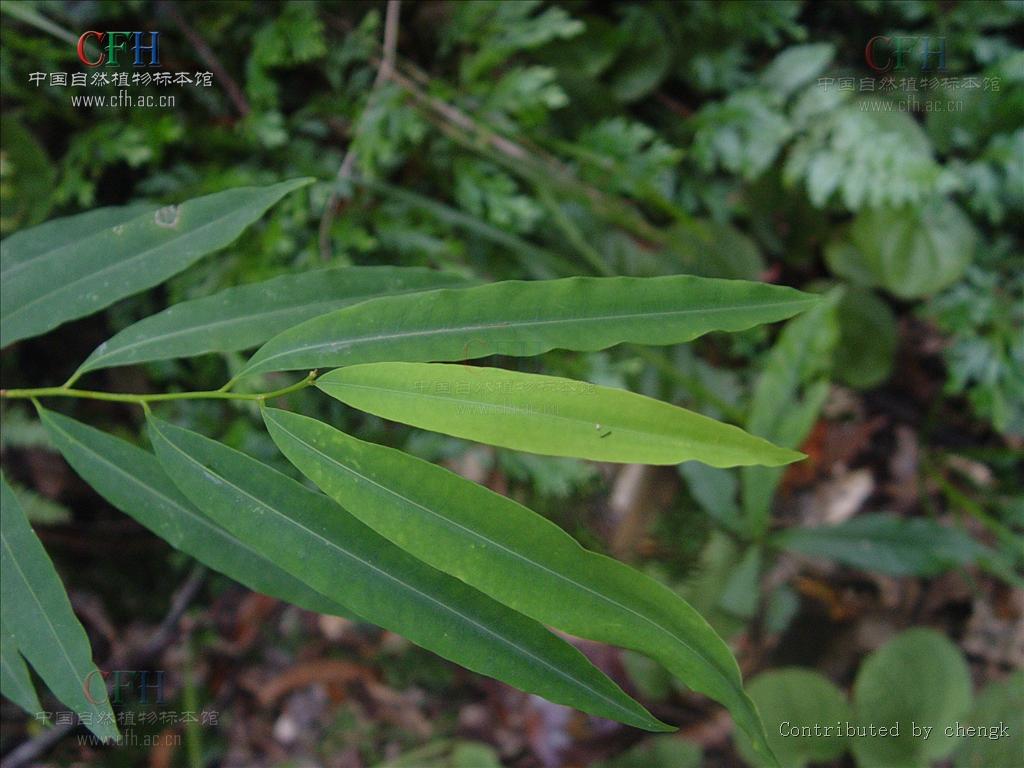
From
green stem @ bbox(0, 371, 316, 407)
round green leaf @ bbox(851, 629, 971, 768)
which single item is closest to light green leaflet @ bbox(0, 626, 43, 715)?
green stem @ bbox(0, 371, 316, 407)

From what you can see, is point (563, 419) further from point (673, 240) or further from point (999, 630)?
point (999, 630)

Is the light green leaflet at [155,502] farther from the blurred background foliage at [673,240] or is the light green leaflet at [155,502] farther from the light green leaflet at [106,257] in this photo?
the blurred background foliage at [673,240]

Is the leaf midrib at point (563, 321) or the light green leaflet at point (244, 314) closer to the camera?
the leaf midrib at point (563, 321)

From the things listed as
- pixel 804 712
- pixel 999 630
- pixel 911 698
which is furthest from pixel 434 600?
pixel 999 630

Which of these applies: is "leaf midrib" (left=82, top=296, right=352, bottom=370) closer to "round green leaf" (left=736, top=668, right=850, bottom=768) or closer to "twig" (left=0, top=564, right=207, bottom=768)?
"twig" (left=0, top=564, right=207, bottom=768)

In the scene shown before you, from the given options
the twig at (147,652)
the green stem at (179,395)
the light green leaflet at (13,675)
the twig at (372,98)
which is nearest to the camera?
the green stem at (179,395)

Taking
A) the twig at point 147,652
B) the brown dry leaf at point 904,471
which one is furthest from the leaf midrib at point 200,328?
the brown dry leaf at point 904,471

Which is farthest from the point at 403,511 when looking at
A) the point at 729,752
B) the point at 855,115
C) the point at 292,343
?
the point at 729,752
